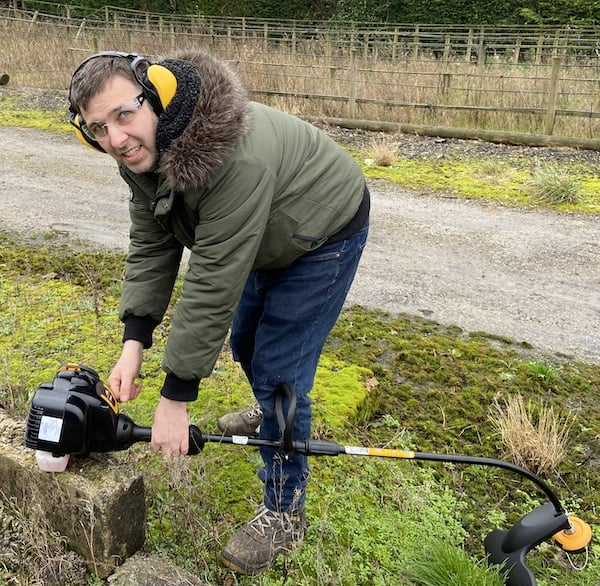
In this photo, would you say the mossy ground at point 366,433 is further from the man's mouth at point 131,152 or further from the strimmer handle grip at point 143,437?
the man's mouth at point 131,152

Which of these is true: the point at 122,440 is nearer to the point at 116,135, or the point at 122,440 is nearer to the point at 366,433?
the point at 116,135

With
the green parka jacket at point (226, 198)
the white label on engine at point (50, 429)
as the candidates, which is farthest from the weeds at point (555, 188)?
the white label on engine at point (50, 429)

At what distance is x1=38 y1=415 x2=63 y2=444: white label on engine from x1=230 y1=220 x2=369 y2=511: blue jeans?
72 cm

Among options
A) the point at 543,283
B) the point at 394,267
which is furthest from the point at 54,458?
the point at 543,283

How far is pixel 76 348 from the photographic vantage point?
3.43 metres

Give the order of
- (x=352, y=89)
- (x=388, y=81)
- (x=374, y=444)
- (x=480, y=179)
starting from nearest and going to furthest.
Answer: (x=374, y=444) < (x=480, y=179) < (x=352, y=89) < (x=388, y=81)

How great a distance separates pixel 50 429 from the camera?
1755 mm

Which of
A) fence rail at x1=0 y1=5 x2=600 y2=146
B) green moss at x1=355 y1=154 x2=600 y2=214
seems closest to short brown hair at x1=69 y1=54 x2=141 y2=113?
green moss at x1=355 y1=154 x2=600 y2=214

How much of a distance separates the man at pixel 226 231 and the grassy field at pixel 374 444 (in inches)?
8.1

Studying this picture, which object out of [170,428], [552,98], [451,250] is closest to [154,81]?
[170,428]

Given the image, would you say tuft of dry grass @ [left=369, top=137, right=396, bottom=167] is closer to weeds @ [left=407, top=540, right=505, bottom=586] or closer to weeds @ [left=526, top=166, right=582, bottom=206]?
weeds @ [left=526, top=166, right=582, bottom=206]

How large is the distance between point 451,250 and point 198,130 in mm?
4374

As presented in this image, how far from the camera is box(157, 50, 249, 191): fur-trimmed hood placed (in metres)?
1.66

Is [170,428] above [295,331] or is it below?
below
